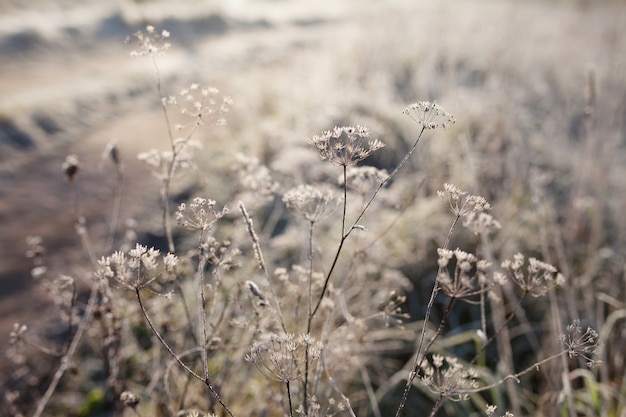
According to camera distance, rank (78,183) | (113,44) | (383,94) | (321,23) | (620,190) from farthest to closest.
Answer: (321,23) → (113,44) → (383,94) → (78,183) → (620,190)

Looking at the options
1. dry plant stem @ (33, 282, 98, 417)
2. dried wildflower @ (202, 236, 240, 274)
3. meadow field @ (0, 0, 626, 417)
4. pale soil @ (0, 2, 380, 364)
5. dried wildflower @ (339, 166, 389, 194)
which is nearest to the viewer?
dried wildflower @ (202, 236, 240, 274)

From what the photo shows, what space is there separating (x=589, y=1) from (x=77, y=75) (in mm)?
18459

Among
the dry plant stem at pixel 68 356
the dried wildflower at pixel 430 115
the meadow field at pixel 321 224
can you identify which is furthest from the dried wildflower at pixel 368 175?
the dry plant stem at pixel 68 356

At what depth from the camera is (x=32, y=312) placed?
505cm

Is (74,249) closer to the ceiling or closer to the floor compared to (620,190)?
closer to the floor

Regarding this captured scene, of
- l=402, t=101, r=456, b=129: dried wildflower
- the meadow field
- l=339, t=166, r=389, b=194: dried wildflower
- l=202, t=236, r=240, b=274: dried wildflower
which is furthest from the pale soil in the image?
l=402, t=101, r=456, b=129: dried wildflower

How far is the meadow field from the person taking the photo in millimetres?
1863

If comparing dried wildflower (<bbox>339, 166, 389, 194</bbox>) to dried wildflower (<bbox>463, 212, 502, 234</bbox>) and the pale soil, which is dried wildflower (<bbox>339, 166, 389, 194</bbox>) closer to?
dried wildflower (<bbox>463, 212, 502, 234</bbox>)

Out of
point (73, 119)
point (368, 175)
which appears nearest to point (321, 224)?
point (368, 175)

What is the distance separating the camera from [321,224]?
15.0ft

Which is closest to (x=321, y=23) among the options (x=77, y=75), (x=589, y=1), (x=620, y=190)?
(x=589, y=1)

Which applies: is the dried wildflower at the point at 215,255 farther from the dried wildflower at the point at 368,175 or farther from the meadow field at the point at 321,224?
the dried wildflower at the point at 368,175

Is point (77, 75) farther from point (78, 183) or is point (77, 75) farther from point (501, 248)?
point (501, 248)

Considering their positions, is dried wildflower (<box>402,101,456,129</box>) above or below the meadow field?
above
